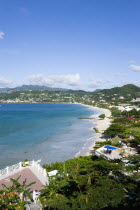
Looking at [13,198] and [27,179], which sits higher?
[13,198]

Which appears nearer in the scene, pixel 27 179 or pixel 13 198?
pixel 13 198

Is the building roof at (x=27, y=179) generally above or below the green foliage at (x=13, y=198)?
below

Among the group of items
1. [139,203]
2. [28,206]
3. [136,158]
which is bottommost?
[28,206]

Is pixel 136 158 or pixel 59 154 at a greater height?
pixel 136 158

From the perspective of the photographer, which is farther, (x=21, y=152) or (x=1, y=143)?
(x=1, y=143)

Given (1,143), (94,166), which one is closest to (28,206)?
(94,166)

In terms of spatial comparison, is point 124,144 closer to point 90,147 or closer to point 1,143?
point 90,147

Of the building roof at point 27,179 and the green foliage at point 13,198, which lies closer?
the green foliage at point 13,198

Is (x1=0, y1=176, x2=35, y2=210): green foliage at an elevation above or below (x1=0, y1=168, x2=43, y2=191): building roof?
above

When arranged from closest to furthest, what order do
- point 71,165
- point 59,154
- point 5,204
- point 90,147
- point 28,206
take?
1. point 5,204
2. point 28,206
3. point 71,165
4. point 59,154
5. point 90,147

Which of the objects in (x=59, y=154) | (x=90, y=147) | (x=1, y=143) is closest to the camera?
(x=59, y=154)

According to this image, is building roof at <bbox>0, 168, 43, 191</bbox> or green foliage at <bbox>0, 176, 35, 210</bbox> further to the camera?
building roof at <bbox>0, 168, 43, 191</bbox>
